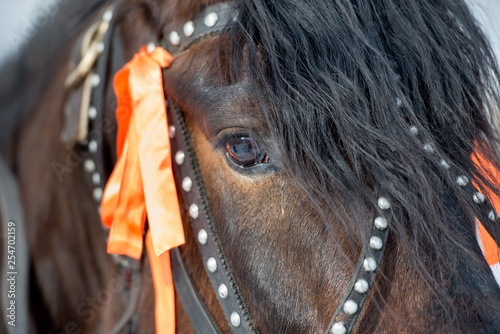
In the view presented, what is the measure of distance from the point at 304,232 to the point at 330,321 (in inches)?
5.2

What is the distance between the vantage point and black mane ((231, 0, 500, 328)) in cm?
68

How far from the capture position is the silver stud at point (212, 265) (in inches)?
32.0

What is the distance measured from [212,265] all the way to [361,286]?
0.26 meters

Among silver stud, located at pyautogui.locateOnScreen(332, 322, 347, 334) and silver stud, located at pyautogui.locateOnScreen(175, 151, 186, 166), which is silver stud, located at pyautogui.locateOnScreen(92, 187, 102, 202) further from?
silver stud, located at pyautogui.locateOnScreen(332, 322, 347, 334)

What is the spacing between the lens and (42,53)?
53.4 inches

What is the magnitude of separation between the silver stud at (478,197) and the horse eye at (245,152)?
32 centimetres

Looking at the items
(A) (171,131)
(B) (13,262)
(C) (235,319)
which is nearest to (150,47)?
(A) (171,131)

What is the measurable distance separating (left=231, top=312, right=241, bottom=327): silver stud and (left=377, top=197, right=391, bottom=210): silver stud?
0.29 metres

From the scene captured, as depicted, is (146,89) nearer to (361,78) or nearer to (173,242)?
(173,242)

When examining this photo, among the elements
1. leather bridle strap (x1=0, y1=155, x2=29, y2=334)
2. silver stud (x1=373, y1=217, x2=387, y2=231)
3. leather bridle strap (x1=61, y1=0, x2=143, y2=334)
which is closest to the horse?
silver stud (x1=373, y1=217, x2=387, y2=231)

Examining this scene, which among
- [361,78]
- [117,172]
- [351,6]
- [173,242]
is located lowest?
[173,242]

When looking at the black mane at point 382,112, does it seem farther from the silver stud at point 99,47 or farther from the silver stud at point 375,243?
the silver stud at point 99,47

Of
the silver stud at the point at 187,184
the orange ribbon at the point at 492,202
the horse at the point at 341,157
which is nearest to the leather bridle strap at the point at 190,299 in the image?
the horse at the point at 341,157

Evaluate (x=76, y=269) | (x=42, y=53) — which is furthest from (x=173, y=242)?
(x=42, y=53)
